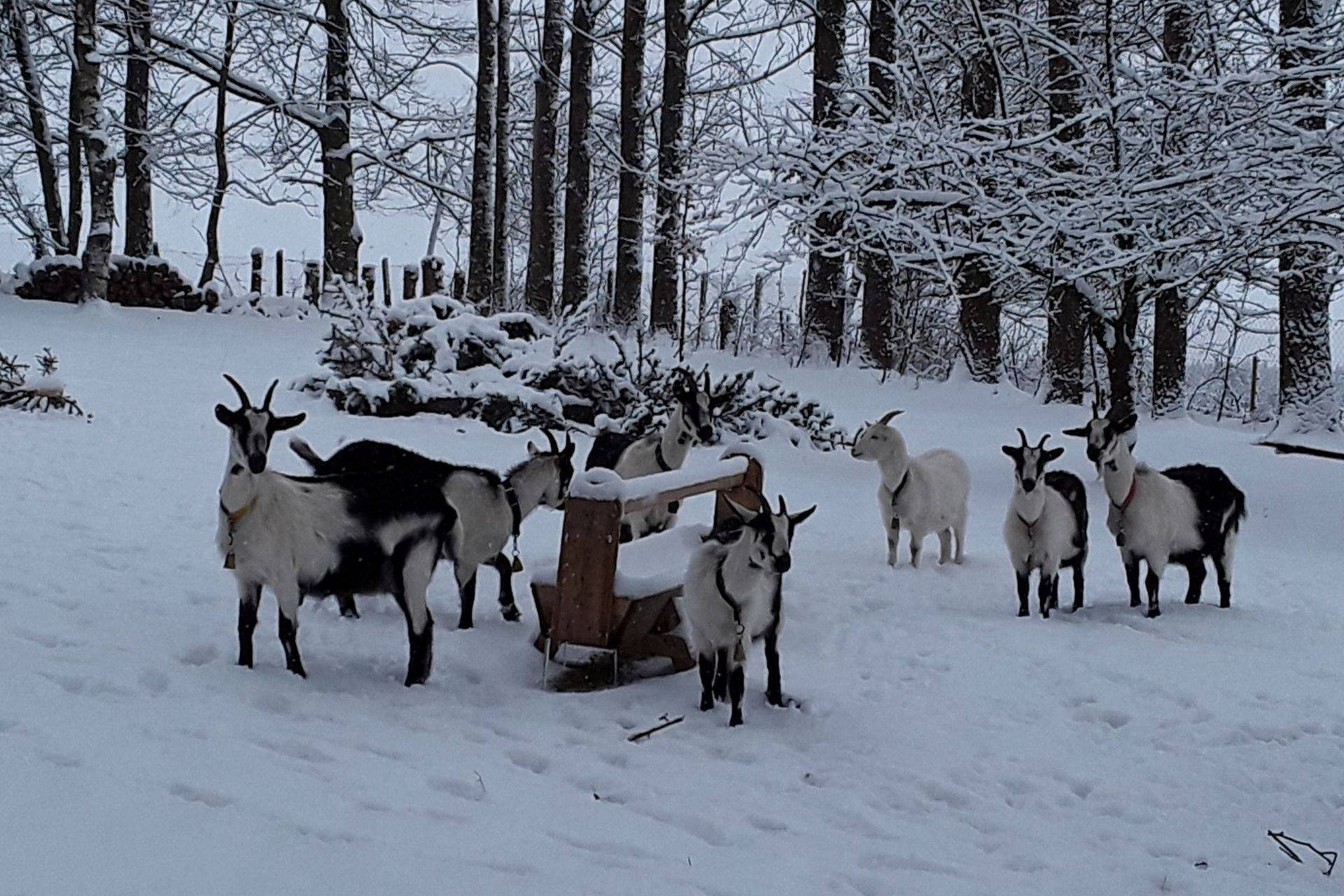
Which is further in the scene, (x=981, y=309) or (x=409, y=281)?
(x=409, y=281)

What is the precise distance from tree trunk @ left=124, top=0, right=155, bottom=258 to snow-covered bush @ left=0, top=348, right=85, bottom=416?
28.0ft

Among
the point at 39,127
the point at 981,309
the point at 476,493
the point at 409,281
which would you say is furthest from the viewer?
the point at 409,281

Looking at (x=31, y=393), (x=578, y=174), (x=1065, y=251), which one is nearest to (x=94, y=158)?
(x=578, y=174)

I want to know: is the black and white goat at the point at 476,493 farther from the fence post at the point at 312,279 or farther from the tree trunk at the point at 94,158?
the fence post at the point at 312,279

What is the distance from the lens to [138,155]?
1886 cm

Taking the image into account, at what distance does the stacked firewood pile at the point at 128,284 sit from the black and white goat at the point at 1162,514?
15049 millimetres

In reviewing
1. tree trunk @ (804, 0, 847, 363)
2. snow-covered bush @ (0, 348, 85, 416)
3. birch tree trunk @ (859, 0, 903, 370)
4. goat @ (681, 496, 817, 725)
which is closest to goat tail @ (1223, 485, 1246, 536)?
goat @ (681, 496, 817, 725)

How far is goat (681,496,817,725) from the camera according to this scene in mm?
4777

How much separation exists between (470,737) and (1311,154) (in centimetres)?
785

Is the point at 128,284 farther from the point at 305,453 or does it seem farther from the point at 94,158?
the point at 305,453

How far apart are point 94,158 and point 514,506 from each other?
1347 cm

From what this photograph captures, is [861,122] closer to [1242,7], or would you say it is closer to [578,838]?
[1242,7]

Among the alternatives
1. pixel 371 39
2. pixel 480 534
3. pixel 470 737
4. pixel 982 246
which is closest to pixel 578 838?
pixel 470 737

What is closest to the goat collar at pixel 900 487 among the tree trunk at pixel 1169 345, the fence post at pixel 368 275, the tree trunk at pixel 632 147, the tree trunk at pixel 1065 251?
the tree trunk at pixel 1065 251
